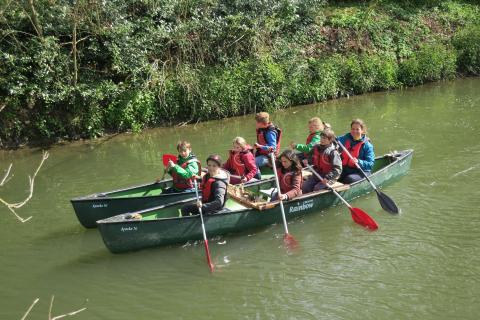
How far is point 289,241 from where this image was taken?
7.82 m

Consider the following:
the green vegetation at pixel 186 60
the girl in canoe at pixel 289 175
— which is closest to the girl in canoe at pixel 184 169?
the girl in canoe at pixel 289 175

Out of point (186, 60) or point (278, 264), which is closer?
point (278, 264)

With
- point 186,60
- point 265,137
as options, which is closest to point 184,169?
point 265,137

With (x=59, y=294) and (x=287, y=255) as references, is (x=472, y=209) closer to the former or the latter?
(x=287, y=255)

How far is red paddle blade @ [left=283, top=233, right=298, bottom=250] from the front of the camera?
768 cm

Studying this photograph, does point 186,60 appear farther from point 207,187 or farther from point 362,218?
point 362,218

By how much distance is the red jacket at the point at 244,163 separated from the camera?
29.8ft

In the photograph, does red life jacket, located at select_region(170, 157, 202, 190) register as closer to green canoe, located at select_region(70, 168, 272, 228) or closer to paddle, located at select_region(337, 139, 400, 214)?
green canoe, located at select_region(70, 168, 272, 228)

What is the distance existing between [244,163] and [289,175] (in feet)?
3.25

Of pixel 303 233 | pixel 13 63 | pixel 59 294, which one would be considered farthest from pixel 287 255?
pixel 13 63

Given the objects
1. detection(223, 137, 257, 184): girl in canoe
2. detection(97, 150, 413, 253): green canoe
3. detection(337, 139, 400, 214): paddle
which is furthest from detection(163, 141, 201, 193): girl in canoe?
detection(337, 139, 400, 214): paddle

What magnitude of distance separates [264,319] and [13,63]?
986cm

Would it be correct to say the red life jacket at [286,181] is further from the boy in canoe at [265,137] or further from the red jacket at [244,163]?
the boy in canoe at [265,137]

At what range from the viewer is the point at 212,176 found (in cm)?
762
